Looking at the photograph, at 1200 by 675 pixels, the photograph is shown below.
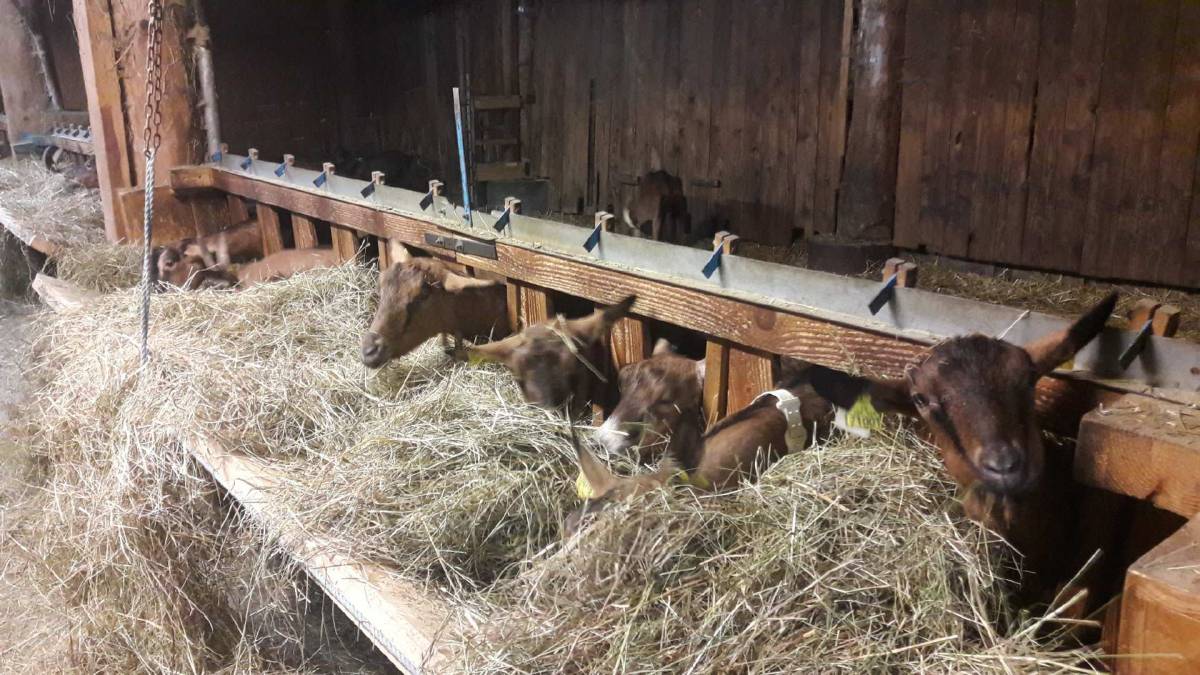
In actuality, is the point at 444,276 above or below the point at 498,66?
below

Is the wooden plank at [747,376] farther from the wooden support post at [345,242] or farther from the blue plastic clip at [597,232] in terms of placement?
the wooden support post at [345,242]

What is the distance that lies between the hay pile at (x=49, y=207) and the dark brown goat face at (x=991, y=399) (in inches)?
356

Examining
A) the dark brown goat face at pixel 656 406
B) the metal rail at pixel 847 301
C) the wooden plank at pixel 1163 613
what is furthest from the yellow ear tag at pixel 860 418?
the wooden plank at pixel 1163 613

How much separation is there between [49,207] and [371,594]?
10.8 meters

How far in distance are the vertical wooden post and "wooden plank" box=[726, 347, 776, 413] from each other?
316 cm

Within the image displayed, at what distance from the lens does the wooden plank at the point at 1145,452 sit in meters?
2.23

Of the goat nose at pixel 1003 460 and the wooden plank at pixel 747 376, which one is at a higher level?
the goat nose at pixel 1003 460

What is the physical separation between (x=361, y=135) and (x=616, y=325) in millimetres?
11179

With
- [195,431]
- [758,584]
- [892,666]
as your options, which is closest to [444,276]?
[195,431]

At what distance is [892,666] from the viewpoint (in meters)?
2.19

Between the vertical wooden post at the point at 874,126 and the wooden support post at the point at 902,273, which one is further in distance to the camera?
the vertical wooden post at the point at 874,126

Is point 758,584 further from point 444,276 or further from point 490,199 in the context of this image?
point 490,199

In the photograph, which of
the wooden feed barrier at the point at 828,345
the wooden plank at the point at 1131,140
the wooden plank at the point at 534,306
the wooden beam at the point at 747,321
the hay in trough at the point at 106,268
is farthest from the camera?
the hay in trough at the point at 106,268

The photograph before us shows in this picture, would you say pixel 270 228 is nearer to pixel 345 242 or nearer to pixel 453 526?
pixel 345 242
